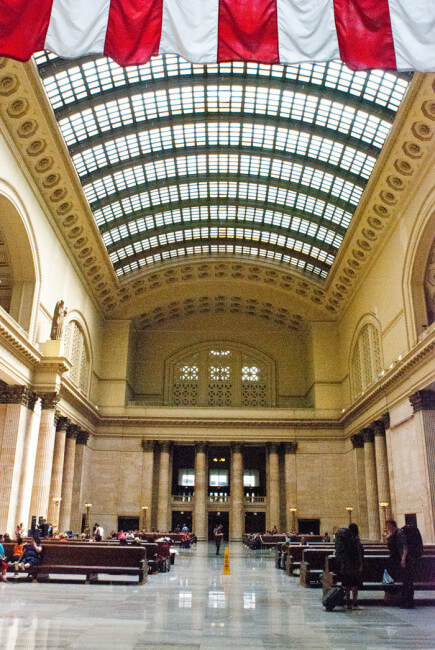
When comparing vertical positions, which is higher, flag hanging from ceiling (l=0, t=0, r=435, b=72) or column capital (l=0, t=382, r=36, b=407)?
flag hanging from ceiling (l=0, t=0, r=435, b=72)

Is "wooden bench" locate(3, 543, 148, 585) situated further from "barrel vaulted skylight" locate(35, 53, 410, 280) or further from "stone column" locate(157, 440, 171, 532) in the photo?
"stone column" locate(157, 440, 171, 532)

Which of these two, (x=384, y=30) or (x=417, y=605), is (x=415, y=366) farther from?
(x=384, y=30)

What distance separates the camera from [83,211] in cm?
2908

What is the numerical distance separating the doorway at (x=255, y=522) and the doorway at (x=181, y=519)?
449 cm

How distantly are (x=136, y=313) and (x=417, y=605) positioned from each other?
3501 cm

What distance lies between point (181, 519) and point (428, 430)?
25259 mm

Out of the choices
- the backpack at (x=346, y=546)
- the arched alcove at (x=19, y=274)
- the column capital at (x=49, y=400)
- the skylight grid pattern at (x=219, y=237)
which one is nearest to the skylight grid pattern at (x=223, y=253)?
the skylight grid pattern at (x=219, y=237)

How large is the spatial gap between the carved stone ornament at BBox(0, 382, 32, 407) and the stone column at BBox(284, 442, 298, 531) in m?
21.6

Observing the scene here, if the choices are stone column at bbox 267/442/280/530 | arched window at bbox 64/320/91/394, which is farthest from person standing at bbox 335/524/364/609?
stone column at bbox 267/442/280/530

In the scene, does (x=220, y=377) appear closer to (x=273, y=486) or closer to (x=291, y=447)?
(x=291, y=447)

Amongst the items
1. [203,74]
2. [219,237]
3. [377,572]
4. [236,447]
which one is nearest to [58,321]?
[203,74]

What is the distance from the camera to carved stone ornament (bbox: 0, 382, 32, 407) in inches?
961

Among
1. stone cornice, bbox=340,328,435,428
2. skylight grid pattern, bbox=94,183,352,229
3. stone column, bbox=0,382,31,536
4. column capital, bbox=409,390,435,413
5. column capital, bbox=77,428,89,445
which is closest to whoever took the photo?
stone column, bbox=0,382,31,536

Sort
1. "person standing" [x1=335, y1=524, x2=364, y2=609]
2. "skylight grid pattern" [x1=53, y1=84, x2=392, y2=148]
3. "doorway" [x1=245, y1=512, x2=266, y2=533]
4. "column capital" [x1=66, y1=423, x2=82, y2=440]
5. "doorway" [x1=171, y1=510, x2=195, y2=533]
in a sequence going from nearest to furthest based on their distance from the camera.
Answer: "person standing" [x1=335, y1=524, x2=364, y2=609], "skylight grid pattern" [x1=53, y1=84, x2=392, y2=148], "column capital" [x1=66, y1=423, x2=82, y2=440], "doorway" [x1=245, y1=512, x2=266, y2=533], "doorway" [x1=171, y1=510, x2=195, y2=533]
